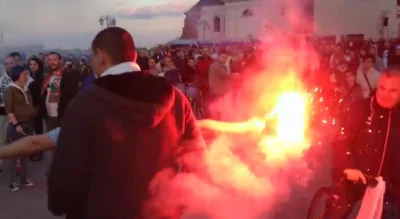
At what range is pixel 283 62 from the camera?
8781 mm

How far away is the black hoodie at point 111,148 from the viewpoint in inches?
95.0

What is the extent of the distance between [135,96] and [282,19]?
935 centimetres

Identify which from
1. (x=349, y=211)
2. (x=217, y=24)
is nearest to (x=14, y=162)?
(x=349, y=211)

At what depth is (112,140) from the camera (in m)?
2.45

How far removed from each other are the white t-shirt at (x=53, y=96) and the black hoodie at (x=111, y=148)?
212 inches

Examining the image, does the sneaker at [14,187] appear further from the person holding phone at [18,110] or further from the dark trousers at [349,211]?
the dark trousers at [349,211]

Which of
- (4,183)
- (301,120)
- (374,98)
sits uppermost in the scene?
(374,98)

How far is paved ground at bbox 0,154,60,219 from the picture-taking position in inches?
246

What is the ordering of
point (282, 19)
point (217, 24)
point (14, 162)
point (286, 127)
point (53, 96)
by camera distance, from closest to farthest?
1. point (286, 127)
2. point (14, 162)
3. point (53, 96)
4. point (282, 19)
5. point (217, 24)

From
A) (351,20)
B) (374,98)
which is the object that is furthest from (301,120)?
(351,20)

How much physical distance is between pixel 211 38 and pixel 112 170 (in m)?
11.2

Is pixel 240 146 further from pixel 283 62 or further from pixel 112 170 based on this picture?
pixel 112 170

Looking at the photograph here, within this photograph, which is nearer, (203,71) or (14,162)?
(14,162)

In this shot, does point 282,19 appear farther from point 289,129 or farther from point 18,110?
point 289,129
